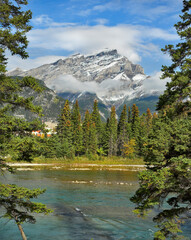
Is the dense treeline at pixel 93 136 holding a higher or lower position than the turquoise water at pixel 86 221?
higher

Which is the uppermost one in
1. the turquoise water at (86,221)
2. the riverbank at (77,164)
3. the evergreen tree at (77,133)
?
the evergreen tree at (77,133)

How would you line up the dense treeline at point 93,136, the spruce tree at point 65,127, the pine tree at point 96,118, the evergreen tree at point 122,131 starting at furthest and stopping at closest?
the pine tree at point 96,118 < the evergreen tree at point 122,131 < the spruce tree at point 65,127 < the dense treeline at point 93,136

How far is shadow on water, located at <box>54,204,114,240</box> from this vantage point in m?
17.5

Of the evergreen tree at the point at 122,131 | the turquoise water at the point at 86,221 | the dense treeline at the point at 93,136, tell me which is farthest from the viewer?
the evergreen tree at the point at 122,131

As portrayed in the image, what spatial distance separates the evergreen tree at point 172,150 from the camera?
10358 mm

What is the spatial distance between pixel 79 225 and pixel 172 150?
1112cm

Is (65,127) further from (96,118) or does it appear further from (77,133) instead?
(96,118)

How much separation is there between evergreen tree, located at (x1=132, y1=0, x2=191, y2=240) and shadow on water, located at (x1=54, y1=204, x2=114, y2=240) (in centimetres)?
751

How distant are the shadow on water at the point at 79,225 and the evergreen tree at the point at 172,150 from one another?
751 centimetres

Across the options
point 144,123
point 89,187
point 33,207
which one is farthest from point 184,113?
point 144,123

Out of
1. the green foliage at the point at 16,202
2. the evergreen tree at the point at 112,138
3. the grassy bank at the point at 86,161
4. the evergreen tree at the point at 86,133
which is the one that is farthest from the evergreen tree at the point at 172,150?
the evergreen tree at the point at 112,138

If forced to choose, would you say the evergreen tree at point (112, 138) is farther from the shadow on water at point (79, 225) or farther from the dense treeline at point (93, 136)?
the shadow on water at point (79, 225)

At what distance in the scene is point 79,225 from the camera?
1983cm

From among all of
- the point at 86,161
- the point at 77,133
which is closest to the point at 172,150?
the point at 86,161
